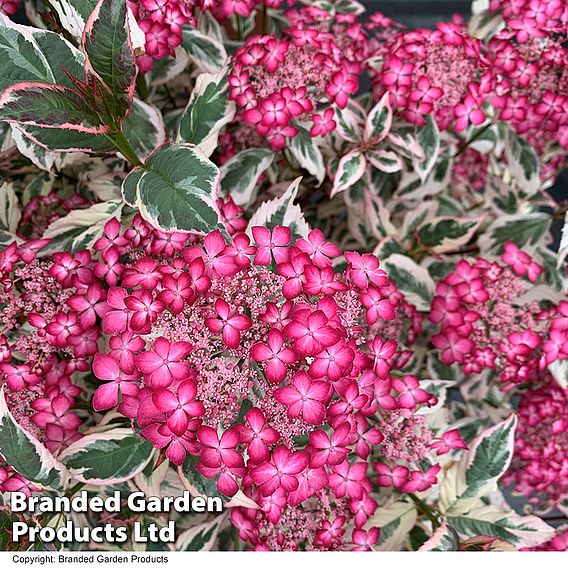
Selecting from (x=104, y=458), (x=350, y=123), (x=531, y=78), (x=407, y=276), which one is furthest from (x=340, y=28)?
(x=104, y=458)

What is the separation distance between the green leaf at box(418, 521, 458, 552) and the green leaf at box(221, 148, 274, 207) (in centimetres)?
49

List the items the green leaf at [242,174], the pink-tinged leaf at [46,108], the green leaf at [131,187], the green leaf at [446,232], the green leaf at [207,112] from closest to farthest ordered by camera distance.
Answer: the pink-tinged leaf at [46,108] → the green leaf at [131,187] → the green leaf at [207,112] → the green leaf at [242,174] → the green leaf at [446,232]

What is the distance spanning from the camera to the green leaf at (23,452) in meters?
0.61

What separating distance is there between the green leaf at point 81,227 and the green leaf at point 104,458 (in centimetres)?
22

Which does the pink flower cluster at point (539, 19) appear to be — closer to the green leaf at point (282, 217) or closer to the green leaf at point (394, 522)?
the green leaf at point (282, 217)

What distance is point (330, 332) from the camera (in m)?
0.55

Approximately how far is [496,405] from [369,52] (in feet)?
2.13

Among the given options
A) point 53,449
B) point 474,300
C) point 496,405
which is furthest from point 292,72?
point 496,405

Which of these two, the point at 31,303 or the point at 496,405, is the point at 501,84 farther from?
the point at 31,303

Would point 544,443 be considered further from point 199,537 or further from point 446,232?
point 199,537

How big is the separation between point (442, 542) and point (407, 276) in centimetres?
37

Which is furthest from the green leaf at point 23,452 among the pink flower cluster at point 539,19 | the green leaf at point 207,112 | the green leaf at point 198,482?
the pink flower cluster at point 539,19

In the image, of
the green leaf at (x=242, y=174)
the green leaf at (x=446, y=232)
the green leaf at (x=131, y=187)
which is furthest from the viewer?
the green leaf at (x=446, y=232)

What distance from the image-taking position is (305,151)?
2.75ft
